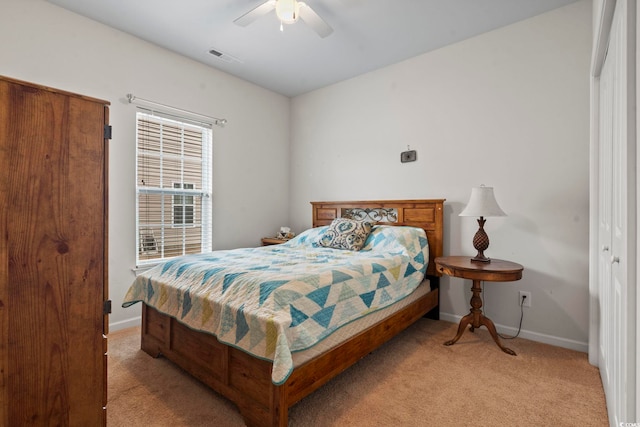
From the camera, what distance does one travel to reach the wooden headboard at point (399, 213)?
120 inches

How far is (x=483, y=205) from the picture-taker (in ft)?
8.13

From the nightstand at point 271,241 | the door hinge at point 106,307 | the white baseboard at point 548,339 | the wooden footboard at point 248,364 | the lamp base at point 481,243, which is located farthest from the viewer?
the nightstand at point 271,241

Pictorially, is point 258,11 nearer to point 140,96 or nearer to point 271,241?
point 140,96

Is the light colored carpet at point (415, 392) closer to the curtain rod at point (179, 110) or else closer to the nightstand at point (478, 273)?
the nightstand at point (478, 273)

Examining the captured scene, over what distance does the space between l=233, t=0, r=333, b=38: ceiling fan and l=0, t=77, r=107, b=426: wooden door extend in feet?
4.57

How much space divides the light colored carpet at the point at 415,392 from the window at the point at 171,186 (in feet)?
3.69

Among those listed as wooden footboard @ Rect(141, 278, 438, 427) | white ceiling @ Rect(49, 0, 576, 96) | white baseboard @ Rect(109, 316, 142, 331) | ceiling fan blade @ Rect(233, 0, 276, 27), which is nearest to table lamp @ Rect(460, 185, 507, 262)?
wooden footboard @ Rect(141, 278, 438, 427)

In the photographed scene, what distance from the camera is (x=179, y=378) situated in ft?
6.61

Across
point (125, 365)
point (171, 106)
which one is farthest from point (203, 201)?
point (125, 365)

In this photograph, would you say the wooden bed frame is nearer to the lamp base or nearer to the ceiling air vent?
the lamp base

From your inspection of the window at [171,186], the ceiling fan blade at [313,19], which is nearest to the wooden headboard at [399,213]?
the window at [171,186]

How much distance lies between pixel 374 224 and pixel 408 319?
1.18 m

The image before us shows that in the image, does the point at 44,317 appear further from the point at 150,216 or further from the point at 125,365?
the point at 150,216

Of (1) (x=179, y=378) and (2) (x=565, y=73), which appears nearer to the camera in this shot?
(1) (x=179, y=378)
